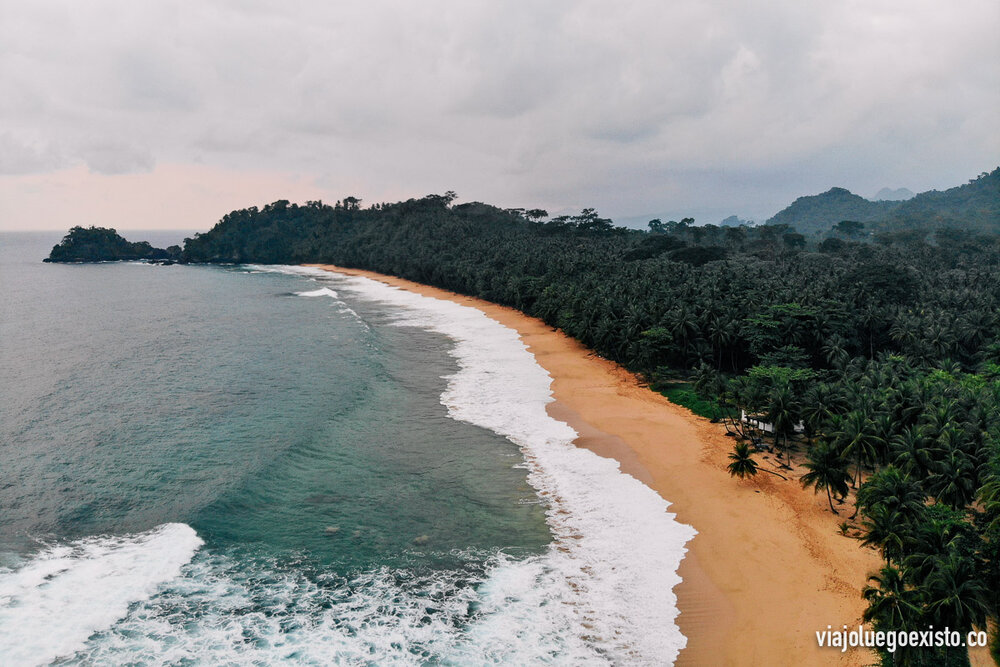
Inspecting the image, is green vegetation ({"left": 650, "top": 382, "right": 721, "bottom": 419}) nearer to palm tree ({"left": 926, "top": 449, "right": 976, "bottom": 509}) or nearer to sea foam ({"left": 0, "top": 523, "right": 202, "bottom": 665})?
palm tree ({"left": 926, "top": 449, "right": 976, "bottom": 509})

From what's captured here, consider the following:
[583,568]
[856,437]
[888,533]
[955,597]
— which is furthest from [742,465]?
[955,597]

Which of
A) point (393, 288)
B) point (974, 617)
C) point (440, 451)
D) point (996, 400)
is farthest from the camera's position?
point (393, 288)

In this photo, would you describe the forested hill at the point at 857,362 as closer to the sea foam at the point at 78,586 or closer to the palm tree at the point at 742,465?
the palm tree at the point at 742,465

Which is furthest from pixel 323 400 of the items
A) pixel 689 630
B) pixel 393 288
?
pixel 393 288

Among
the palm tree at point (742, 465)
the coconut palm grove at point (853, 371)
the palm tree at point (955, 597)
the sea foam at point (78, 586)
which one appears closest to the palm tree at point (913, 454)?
the coconut palm grove at point (853, 371)

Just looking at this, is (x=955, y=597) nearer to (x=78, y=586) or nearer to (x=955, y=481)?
(x=955, y=481)

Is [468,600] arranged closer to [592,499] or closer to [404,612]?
[404,612]

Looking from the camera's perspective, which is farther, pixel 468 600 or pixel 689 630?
pixel 468 600
